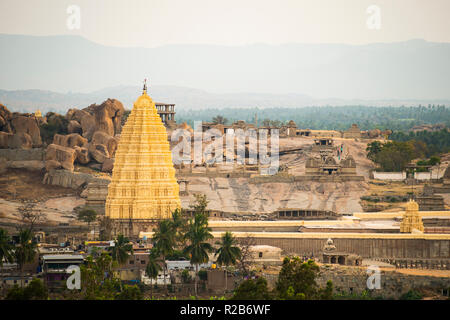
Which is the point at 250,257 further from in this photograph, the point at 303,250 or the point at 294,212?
the point at 294,212

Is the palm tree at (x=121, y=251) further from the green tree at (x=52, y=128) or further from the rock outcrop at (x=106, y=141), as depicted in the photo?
the green tree at (x=52, y=128)

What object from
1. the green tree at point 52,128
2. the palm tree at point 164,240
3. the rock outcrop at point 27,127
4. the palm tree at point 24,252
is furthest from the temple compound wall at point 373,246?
the green tree at point 52,128

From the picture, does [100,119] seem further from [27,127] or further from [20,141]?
[20,141]

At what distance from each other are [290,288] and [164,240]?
15.2 m

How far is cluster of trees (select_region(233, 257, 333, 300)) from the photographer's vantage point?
214 ft

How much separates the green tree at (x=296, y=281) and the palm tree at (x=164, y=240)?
34.5ft

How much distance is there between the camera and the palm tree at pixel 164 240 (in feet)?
257

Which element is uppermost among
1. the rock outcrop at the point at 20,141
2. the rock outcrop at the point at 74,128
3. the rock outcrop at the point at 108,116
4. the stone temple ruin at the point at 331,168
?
the rock outcrop at the point at 108,116

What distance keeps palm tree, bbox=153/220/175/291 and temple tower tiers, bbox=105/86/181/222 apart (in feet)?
47.6

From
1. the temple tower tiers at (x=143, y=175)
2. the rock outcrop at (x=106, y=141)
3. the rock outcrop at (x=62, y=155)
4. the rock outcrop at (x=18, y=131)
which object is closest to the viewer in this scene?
the temple tower tiers at (x=143, y=175)

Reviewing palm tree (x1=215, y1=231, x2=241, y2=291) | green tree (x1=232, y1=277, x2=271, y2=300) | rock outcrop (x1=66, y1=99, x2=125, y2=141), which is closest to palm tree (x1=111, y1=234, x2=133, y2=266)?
palm tree (x1=215, y1=231, x2=241, y2=291)

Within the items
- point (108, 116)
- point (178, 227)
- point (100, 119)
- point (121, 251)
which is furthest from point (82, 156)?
point (121, 251)

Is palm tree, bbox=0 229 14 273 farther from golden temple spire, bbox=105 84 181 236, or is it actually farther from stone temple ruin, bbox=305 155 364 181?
stone temple ruin, bbox=305 155 364 181
